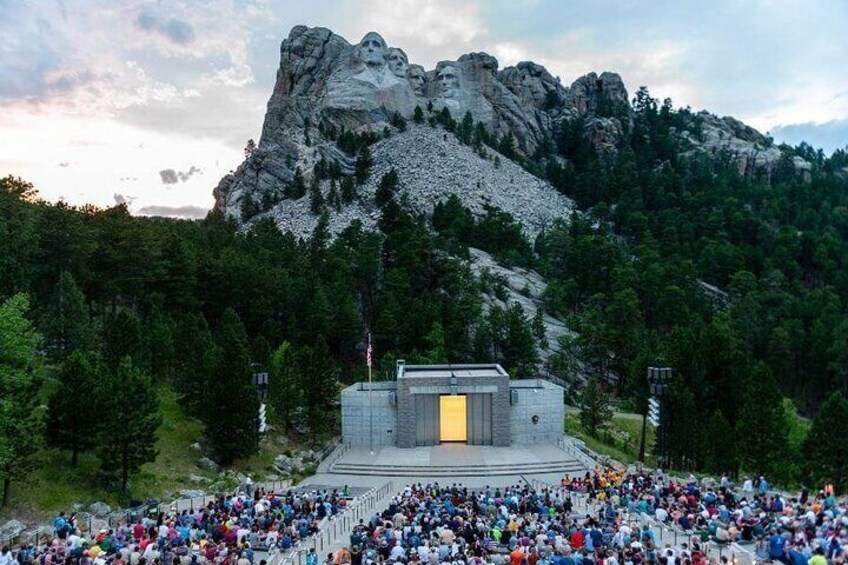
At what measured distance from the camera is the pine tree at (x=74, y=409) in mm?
28578

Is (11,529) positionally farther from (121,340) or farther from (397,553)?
(121,340)

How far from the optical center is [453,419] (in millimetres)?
42469

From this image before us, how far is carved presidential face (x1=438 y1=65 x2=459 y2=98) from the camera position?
155 meters

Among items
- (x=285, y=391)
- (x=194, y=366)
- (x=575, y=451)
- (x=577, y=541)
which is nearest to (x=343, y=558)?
(x=577, y=541)

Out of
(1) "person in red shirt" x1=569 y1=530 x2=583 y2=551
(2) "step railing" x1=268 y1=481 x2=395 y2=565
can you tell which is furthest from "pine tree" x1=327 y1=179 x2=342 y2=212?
(1) "person in red shirt" x1=569 y1=530 x2=583 y2=551

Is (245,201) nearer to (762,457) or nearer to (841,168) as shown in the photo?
(762,457)

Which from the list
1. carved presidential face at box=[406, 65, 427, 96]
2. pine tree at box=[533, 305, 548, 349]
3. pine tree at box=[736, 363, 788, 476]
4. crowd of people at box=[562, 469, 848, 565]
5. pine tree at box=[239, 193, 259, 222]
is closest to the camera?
crowd of people at box=[562, 469, 848, 565]

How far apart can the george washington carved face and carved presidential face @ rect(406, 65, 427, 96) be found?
281 inches

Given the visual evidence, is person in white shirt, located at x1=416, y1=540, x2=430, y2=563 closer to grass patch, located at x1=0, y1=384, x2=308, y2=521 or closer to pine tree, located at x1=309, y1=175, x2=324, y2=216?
→ grass patch, located at x1=0, y1=384, x2=308, y2=521

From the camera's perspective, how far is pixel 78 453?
30.8m

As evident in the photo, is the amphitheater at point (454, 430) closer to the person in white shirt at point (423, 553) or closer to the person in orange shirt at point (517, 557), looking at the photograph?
the person in white shirt at point (423, 553)

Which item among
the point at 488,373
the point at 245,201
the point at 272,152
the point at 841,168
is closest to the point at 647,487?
the point at 488,373

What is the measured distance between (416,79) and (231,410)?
130m

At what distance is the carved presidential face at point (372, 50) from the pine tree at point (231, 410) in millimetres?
121932
